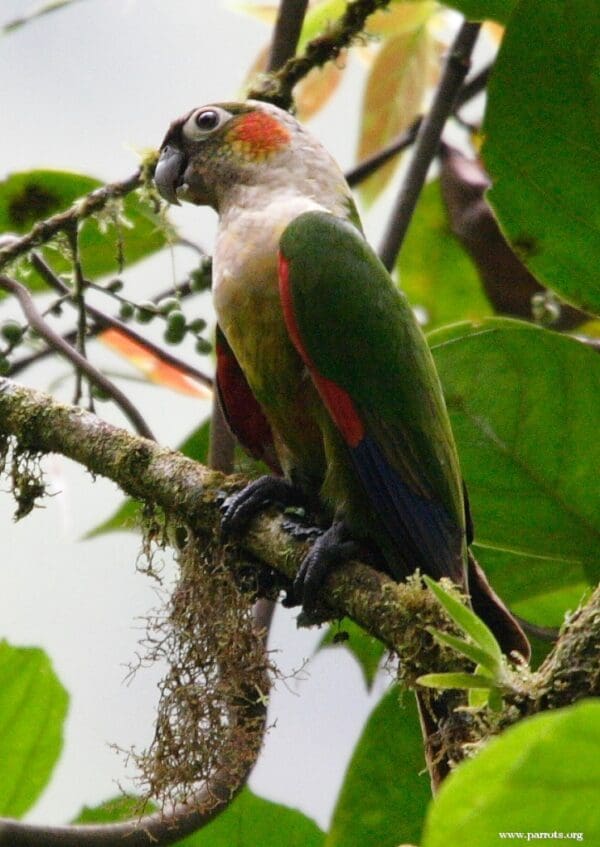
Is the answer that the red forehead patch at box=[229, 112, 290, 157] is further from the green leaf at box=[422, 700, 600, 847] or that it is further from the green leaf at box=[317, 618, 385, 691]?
the green leaf at box=[422, 700, 600, 847]

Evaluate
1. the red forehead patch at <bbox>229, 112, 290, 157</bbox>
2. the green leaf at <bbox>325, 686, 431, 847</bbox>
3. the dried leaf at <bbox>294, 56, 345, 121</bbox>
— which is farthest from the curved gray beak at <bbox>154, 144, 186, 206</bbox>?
the dried leaf at <bbox>294, 56, 345, 121</bbox>

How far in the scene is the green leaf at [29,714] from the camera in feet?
6.77

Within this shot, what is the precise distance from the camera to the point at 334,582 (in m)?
1.51

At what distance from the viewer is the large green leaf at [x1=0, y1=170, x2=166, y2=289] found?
2.34m

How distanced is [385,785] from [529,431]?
0.63 m

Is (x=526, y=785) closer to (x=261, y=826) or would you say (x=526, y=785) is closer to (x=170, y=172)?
(x=261, y=826)

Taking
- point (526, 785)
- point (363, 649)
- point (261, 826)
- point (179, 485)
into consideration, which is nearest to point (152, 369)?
point (363, 649)

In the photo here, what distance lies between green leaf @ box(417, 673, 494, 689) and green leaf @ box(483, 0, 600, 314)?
1.02 m

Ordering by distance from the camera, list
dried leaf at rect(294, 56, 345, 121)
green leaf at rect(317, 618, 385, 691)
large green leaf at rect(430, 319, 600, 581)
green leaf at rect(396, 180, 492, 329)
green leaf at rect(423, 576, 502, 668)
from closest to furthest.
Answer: green leaf at rect(423, 576, 502, 668) → large green leaf at rect(430, 319, 600, 581) → green leaf at rect(317, 618, 385, 691) → green leaf at rect(396, 180, 492, 329) → dried leaf at rect(294, 56, 345, 121)

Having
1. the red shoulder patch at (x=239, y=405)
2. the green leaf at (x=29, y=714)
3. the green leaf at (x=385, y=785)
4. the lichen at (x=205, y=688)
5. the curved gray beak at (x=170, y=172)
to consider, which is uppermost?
the curved gray beak at (x=170, y=172)

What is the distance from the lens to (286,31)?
226 cm

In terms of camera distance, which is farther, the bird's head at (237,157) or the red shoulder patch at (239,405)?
the bird's head at (237,157)

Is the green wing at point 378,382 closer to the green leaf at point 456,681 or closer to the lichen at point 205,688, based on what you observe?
the lichen at point 205,688

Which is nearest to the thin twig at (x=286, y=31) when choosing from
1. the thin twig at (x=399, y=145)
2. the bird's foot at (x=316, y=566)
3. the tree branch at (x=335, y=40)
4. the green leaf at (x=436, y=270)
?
the tree branch at (x=335, y=40)
